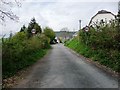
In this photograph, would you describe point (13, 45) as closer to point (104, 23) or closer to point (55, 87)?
point (55, 87)

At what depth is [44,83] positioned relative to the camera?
12422 millimetres

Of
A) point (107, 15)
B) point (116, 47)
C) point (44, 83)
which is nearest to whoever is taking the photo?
point (44, 83)

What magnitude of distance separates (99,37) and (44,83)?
1626cm

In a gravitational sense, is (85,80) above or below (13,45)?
below

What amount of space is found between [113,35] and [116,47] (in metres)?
1.11

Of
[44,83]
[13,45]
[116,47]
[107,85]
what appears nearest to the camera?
[107,85]

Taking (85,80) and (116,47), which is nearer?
(85,80)

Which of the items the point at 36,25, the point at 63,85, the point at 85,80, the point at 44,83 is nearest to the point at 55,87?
the point at 63,85

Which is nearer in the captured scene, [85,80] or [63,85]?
[63,85]

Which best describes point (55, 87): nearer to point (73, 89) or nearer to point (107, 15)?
point (73, 89)

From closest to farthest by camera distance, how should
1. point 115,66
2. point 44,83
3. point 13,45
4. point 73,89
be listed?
point 73,89
point 44,83
point 115,66
point 13,45

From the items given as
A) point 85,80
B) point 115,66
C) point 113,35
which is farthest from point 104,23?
point 85,80

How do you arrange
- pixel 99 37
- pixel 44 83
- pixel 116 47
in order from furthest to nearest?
pixel 99 37 → pixel 116 47 → pixel 44 83

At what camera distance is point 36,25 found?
7188 cm
